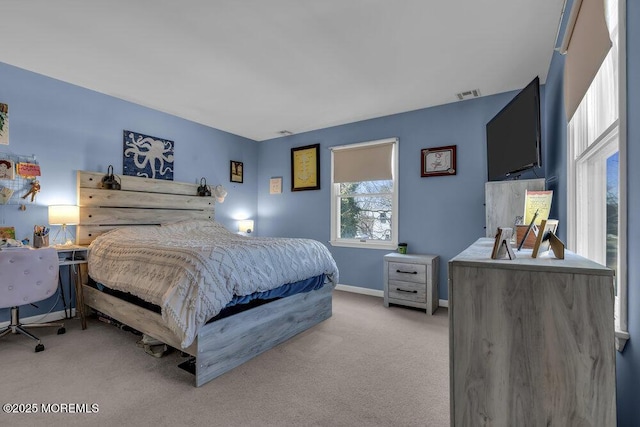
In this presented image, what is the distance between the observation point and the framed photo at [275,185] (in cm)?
523

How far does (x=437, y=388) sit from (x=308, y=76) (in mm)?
2883

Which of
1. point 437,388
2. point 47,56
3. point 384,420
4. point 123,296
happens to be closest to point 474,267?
point 384,420

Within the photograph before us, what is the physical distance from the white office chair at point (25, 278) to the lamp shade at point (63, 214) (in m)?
0.52

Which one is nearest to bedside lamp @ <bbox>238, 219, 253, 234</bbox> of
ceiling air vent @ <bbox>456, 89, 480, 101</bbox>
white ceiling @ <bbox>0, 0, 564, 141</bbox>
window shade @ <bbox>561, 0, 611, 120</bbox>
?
white ceiling @ <bbox>0, 0, 564, 141</bbox>

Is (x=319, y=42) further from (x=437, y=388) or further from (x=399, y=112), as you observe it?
(x=437, y=388)

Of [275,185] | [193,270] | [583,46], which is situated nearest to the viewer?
[583,46]

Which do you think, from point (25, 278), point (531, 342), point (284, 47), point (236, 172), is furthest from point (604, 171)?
point (236, 172)

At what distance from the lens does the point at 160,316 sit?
2.16 meters

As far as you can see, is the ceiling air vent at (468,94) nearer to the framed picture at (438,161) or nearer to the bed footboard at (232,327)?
the framed picture at (438,161)

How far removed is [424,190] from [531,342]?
2.99m

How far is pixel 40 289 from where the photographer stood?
249cm

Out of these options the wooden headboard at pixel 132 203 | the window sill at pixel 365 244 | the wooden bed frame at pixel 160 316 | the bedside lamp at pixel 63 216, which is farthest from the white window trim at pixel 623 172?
the wooden headboard at pixel 132 203

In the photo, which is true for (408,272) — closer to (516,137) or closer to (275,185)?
(516,137)

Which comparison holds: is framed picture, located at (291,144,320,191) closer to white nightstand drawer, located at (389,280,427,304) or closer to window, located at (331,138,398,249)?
window, located at (331,138,398,249)
